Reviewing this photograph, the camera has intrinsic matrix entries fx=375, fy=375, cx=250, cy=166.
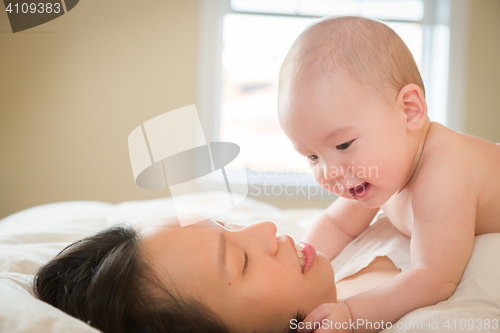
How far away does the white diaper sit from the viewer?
2.84 ft

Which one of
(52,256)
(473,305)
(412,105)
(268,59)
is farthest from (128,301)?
(268,59)

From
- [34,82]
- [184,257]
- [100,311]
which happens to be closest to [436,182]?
[184,257]

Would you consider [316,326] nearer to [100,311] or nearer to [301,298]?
[301,298]

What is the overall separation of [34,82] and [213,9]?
4.79ft

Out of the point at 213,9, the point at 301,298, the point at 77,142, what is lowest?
the point at 77,142

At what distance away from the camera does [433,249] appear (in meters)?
0.68

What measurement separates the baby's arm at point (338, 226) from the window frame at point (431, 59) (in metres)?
1.97

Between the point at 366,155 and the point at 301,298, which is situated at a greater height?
the point at 366,155

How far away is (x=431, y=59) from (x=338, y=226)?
2.73m

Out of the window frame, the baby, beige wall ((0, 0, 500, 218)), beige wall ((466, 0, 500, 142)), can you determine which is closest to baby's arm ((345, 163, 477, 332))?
the baby

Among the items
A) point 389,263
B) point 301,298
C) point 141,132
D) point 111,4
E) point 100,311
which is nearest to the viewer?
point 100,311

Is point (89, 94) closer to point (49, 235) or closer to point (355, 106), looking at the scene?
point (49, 235)

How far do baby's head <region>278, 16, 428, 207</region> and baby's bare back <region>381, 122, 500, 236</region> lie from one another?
4 centimetres

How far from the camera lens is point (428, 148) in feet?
2.57
